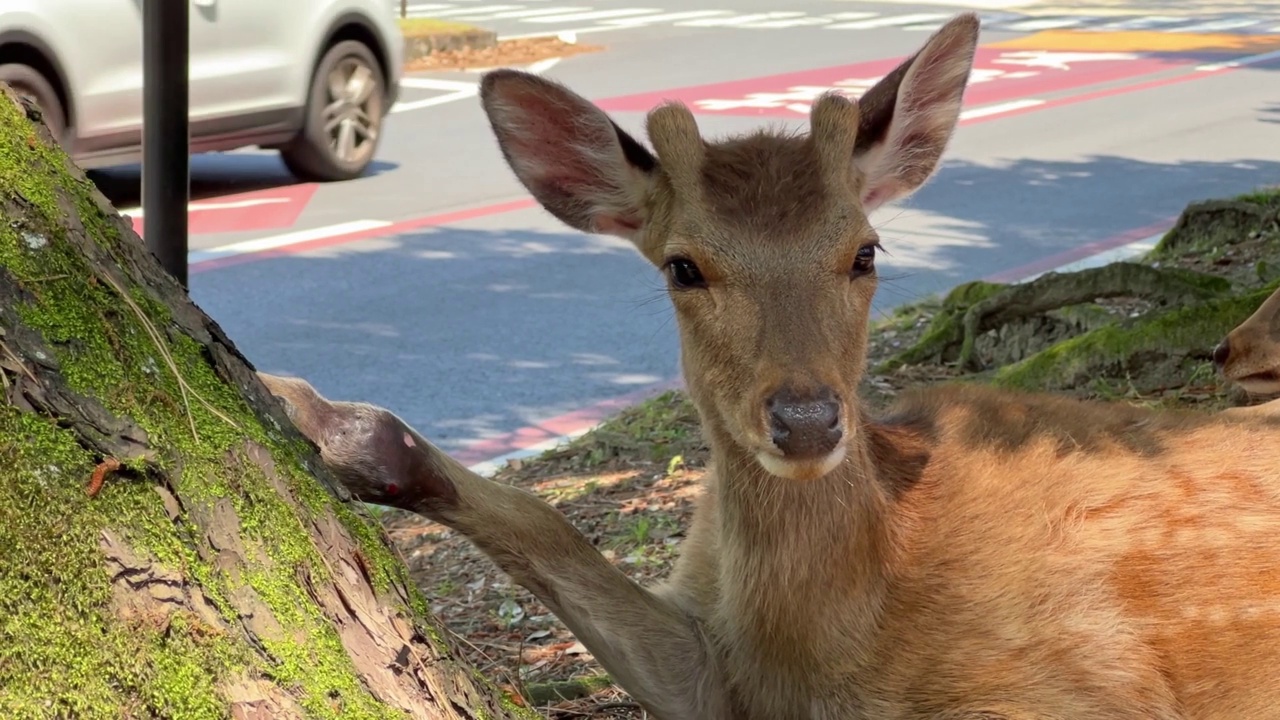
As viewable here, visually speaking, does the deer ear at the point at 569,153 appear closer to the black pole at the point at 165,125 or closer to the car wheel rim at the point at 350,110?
the black pole at the point at 165,125

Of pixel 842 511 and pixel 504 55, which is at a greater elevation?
pixel 842 511

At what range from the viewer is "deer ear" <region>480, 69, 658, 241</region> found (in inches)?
154

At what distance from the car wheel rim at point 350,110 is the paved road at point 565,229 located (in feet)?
1.14

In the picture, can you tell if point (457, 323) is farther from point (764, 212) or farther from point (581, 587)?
point (764, 212)

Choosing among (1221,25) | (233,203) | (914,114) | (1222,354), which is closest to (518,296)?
(233,203)

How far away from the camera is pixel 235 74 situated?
501 inches

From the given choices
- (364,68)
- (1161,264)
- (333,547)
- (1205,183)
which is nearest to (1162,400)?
(1161,264)

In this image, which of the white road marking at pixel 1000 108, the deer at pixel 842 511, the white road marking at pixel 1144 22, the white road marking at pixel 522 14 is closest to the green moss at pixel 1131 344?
the deer at pixel 842 511

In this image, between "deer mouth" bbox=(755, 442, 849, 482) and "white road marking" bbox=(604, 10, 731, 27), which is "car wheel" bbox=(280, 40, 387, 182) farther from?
"white road marking" bbox=(604, 10, 731, 27)

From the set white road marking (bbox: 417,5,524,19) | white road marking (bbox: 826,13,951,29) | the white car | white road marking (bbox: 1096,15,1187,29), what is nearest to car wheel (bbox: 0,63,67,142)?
the white car

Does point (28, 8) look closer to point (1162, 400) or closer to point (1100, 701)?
point (1162, 400)

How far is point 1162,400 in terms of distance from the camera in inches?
250

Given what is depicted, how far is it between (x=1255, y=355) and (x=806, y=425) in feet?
9.72

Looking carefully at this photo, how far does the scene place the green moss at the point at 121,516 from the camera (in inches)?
79.4
